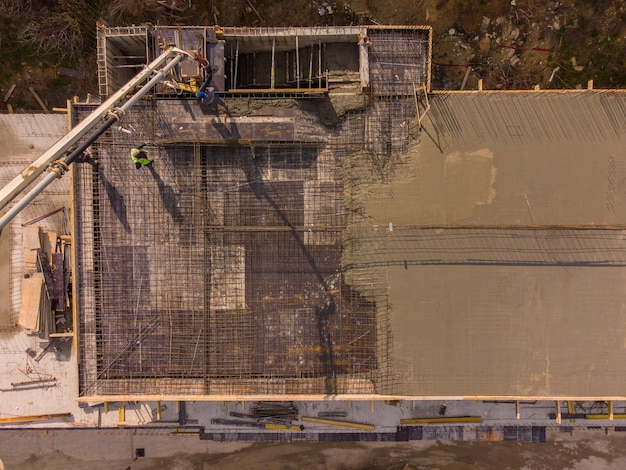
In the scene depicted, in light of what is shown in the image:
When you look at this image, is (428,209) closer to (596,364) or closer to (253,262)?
(253,262)

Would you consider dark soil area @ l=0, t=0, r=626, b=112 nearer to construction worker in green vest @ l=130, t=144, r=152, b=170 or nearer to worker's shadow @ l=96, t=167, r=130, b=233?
worker's shadow @ l=96, t=167, r=130, b=233

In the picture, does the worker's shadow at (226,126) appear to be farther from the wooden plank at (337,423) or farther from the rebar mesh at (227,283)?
the wooden plank at (337,423)

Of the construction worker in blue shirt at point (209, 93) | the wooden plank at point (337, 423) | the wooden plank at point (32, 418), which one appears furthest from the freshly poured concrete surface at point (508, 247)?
the wooden plank at point (32, 418)

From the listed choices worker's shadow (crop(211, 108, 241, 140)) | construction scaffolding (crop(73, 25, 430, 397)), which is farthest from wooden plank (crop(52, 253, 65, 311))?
worker's shadow (crop(211, 108, 241, 140))

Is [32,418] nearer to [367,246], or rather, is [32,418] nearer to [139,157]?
[139,157]

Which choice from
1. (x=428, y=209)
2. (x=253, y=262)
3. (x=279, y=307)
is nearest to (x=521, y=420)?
(x=428, y=209)

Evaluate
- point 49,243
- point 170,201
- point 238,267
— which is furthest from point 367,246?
point 49,243
